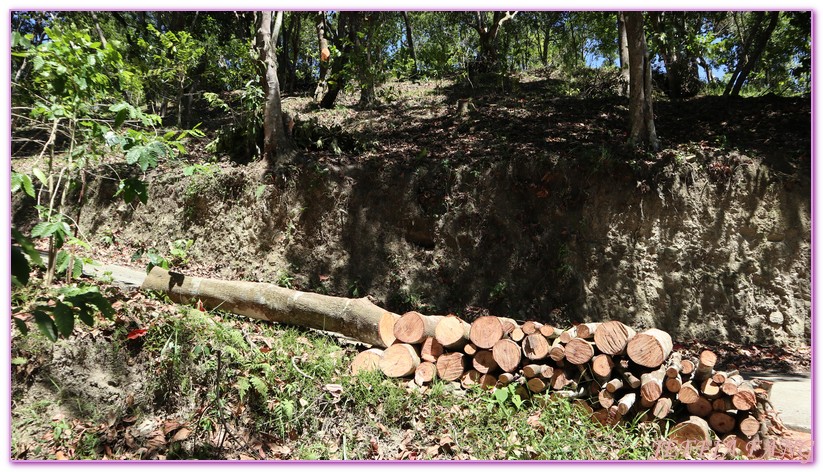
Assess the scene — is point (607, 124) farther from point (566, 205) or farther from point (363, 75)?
point (363, 75)

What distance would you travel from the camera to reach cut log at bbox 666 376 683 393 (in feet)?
12.7

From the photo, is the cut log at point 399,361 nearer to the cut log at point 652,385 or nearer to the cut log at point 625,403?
the cut log at point 625,403

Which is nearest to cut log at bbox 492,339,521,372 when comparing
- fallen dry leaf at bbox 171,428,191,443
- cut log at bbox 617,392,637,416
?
cut log at bbox 617,392,637,416

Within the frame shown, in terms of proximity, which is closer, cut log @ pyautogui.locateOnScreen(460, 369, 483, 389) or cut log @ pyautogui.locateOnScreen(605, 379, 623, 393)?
cut log @ pyautogui.locateOnScreen(605, 379, 623, 393)

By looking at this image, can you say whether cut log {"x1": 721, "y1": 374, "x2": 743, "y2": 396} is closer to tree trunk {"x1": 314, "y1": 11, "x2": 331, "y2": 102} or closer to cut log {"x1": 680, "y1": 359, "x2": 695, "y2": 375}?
cut log {"x1": 680, "y1": 359, "x2": 695, "y2": 375}

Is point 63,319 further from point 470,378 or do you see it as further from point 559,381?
point 559,381

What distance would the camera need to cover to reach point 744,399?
12.1ft

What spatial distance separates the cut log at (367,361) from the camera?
4.52 m

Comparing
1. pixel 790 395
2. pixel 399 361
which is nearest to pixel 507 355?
pixel 399 361

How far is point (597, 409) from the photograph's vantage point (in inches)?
162

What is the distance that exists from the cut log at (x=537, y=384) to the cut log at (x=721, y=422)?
4.30 ft

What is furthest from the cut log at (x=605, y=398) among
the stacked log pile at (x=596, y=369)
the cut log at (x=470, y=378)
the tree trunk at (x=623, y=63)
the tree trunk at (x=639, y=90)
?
the tree trunk at (x=623, y=63)

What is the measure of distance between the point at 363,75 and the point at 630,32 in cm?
636

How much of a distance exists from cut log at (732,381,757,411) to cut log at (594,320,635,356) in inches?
33.4
